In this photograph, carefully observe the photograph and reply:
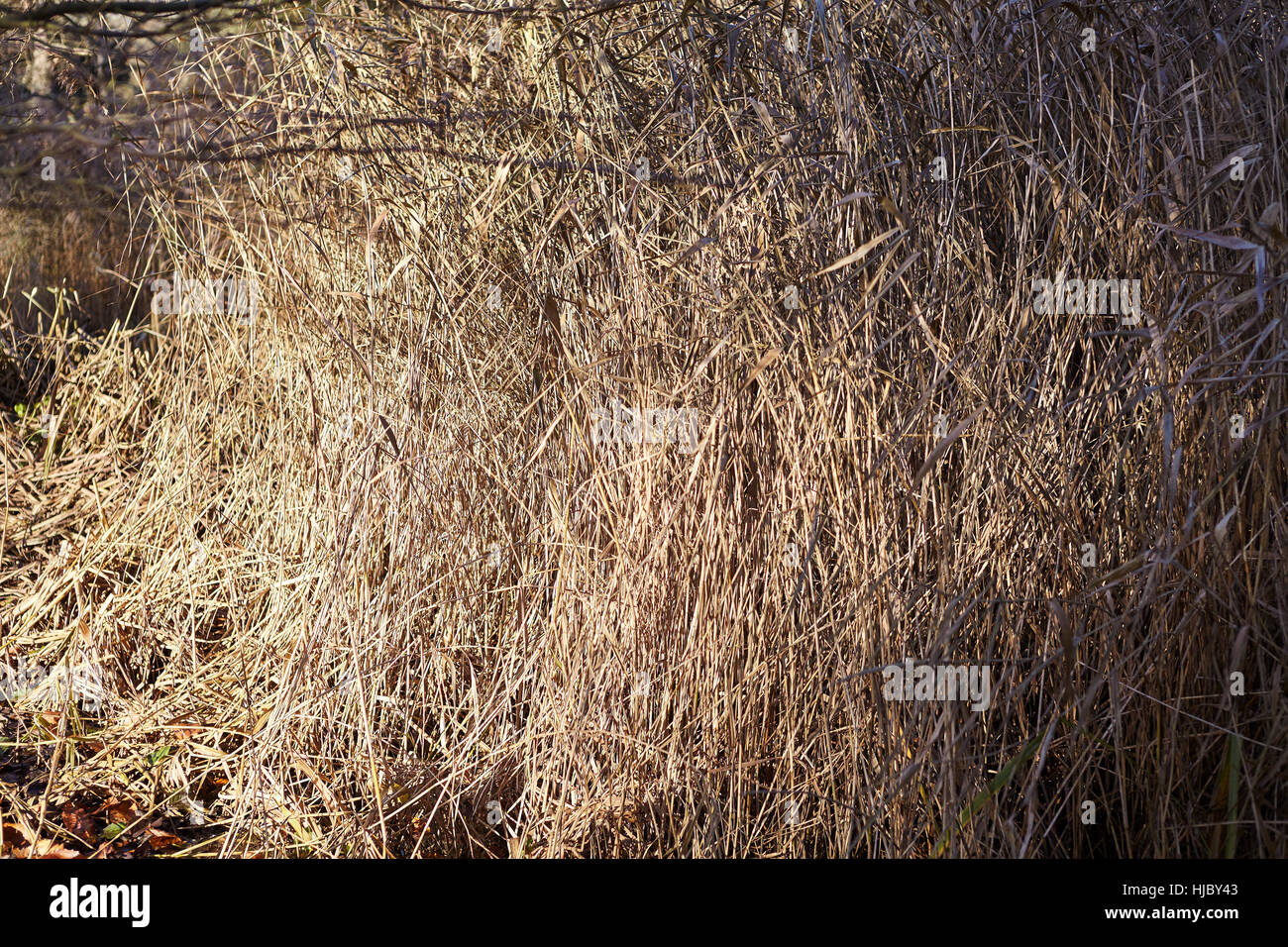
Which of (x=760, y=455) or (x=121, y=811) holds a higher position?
(x=760, y=455)

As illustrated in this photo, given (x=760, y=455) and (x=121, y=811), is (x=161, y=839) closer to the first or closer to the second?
(x=121, y=811)

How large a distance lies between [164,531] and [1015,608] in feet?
6.21

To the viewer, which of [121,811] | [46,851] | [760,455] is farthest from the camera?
[121,811]

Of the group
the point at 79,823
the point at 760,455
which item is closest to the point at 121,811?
the point at 79,823

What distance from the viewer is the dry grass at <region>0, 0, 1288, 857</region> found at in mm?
1358

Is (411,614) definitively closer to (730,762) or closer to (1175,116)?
(730,762)

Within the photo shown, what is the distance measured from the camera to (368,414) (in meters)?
1.80

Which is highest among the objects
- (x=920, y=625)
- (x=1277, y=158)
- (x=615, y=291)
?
(x=1277, y=158)

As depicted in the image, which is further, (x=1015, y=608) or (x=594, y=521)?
(x=594, y=521)

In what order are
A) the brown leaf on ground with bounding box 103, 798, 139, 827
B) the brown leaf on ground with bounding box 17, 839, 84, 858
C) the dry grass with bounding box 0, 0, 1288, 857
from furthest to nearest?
the brown leaf on ground with bounding box 103, 798, 139, 827 → the brown leaf on ground with bounding box 17, 839, 84, 858 → the dry grass with bounding box 0, 0, 1288, 857

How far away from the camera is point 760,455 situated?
4.87ft

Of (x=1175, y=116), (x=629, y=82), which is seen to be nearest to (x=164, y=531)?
(x=629, y=82)

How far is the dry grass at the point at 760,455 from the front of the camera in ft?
4.46

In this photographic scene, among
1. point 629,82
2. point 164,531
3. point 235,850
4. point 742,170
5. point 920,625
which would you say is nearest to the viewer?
point 920,625
